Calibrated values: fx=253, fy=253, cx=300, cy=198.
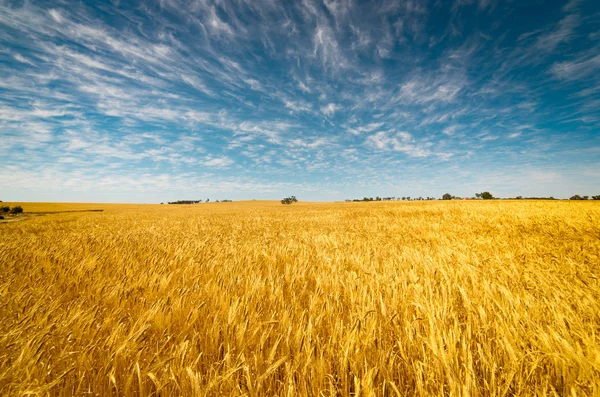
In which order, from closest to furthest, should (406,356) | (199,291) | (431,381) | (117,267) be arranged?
(431,381) < (406,356) < (199,291) < (117,267)

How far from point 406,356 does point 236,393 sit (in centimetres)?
100

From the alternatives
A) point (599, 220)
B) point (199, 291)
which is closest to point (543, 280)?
point (199, 291)

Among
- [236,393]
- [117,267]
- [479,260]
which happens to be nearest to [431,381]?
[236,393]

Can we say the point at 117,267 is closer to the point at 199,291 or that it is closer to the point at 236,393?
the point at 199,291

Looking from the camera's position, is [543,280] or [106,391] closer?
[106,391]

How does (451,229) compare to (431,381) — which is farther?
(451,229)

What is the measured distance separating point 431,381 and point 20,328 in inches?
97.6

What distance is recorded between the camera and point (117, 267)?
3564mm

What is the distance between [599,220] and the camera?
7012 millimetres

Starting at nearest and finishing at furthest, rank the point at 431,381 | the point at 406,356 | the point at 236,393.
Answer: the point at 236,393 < the point at 431,381 < the point at 406,356

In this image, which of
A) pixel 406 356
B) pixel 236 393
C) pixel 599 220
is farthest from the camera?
pixel 599 220

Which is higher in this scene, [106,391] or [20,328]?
[20,328]

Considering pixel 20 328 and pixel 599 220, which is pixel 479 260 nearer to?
pixel 20 328

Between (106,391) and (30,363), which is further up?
(30,363)
